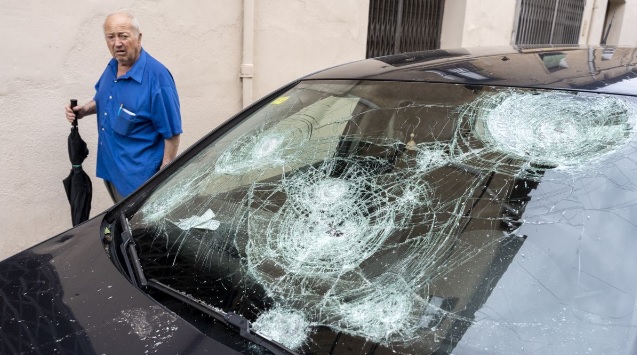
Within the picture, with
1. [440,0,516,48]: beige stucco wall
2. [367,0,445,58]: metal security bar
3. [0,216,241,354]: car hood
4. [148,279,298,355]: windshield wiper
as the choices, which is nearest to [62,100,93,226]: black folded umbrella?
[0,216,241,354]: car hood

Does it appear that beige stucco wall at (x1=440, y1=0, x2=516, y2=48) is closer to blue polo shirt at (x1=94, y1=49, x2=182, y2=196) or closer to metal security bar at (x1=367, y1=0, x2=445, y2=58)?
metal security bar at (x1=367, y1=0, x2=445, y2=58)

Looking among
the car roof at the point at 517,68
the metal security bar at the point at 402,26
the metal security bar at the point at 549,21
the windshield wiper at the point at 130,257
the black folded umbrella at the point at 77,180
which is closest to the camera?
the windshield wiper at the point at 130,257

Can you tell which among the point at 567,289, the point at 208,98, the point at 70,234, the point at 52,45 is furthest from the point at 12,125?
the point at 567,289

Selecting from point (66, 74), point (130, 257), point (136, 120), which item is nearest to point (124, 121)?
point (136, 120)

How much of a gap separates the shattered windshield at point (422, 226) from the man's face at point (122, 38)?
1.26 metres

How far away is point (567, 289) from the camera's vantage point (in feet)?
4.19

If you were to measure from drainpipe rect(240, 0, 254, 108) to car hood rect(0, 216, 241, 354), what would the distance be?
10.0 feet

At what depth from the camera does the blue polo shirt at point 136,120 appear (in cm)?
294

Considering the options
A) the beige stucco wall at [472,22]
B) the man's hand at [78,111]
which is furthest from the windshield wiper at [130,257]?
the beige stucco wall at [472,22]

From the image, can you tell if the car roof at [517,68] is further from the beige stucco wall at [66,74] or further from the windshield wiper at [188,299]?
the beige stucco wall at [66,74]

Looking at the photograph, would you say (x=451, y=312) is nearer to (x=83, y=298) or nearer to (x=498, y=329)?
(x=498, y=329)

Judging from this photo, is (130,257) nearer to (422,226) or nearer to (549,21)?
(422,226)

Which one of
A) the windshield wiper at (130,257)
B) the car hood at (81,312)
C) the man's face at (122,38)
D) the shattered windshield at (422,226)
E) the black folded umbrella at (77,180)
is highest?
the man's face at (122,38)

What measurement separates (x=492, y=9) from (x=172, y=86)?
5.33 m
